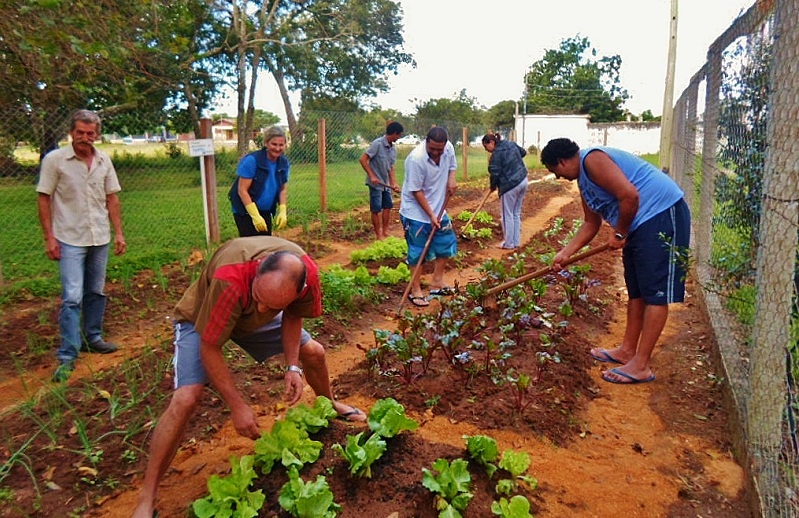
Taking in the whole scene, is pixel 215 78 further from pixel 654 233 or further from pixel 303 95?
pixel 654 233

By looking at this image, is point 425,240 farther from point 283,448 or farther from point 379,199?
point 283,448

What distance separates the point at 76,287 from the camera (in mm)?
4211

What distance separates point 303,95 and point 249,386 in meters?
27.3

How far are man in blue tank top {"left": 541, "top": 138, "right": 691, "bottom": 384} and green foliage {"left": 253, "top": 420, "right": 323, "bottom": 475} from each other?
7.91 ft

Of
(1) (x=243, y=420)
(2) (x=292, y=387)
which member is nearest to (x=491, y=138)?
(2) (x=292, y=387)

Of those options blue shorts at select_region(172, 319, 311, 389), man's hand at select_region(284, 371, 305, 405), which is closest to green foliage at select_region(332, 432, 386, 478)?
man's hand at select_region(284, 371, 305, 405)

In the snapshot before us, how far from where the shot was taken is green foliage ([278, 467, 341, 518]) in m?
2.33

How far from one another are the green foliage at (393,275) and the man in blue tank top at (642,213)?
266 cm

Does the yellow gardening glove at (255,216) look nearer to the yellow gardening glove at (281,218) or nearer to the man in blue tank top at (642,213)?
the yellow gardening glove at (281,218)

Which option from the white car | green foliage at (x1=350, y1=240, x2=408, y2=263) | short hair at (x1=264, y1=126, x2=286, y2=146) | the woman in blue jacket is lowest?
green foliage at (x1=350, y1=240, x2=408, y2=263)

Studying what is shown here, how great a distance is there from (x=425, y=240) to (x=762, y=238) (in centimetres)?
347

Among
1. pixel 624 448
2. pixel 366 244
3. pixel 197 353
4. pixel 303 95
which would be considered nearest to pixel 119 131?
pixel 366 244

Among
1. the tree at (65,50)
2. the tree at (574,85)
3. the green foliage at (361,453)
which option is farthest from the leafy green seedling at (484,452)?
the tree at (574,85)

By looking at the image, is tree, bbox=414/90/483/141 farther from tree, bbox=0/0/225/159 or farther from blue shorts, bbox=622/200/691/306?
blue shorts, bbox=622/200/691/306
